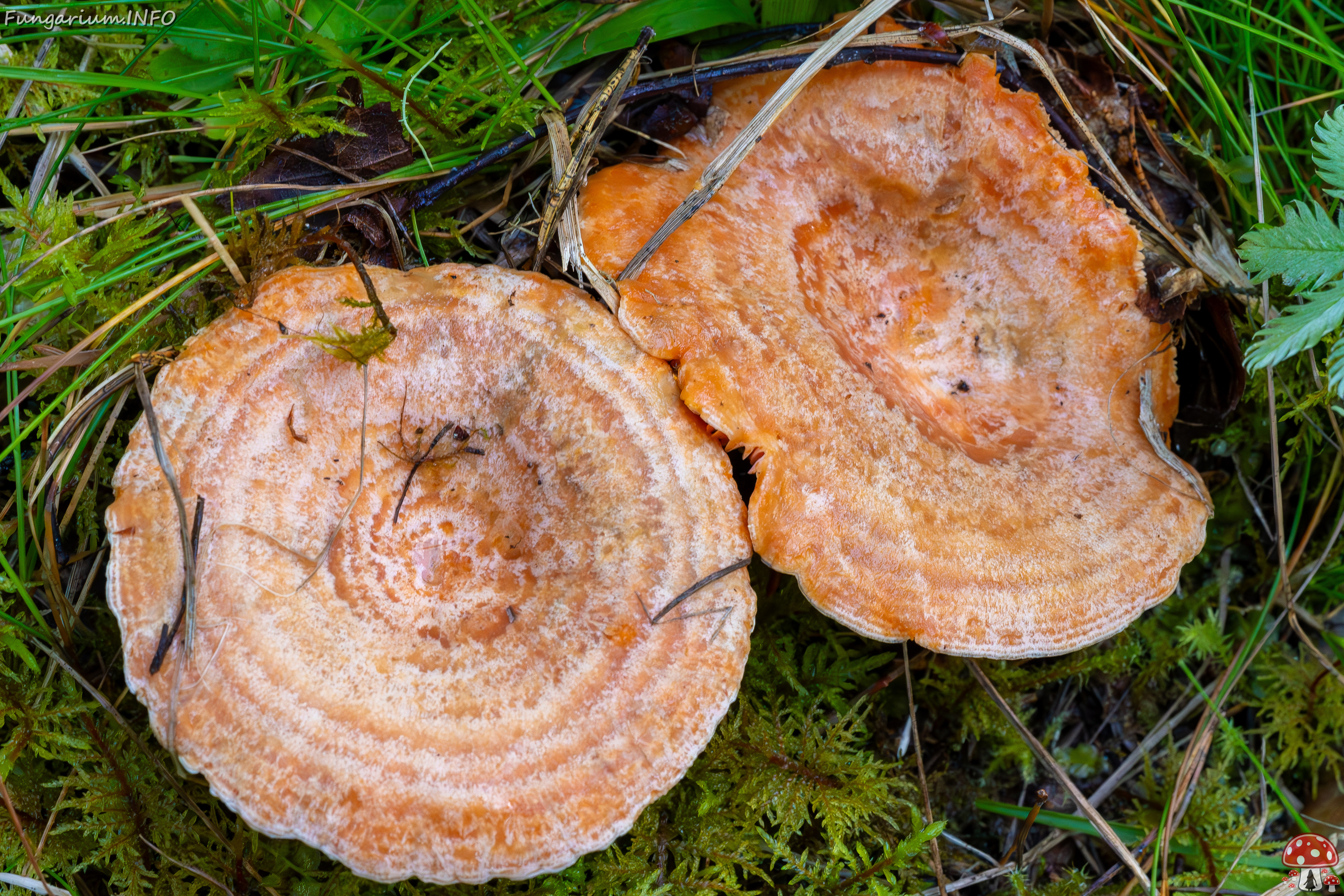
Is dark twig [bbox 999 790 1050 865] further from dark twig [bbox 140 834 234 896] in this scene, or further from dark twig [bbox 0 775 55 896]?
dark twig [bbox 0 775 55 896]

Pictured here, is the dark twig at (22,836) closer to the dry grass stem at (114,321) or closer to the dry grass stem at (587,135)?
the dry grass stem at (114,321)

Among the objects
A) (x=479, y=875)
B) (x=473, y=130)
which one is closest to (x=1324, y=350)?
(x=473, y=130)

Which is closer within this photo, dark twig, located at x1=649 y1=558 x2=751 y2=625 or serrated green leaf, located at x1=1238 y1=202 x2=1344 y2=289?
dark twig, located at x1=649 y1=558 x2=751 y2=625

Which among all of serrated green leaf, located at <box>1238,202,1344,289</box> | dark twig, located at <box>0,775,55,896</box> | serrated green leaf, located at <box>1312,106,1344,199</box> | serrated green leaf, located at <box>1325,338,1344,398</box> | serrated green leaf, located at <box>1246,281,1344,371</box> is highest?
serrated green leaf, located at <box>1312,106,1344,199</box>

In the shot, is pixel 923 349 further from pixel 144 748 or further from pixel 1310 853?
pixel 144 748

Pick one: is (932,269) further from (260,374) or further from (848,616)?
(260,374)

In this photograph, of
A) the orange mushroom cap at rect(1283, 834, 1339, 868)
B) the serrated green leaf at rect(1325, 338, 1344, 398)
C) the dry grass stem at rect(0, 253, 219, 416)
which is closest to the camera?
the serrated green leaf at rect(1325, 338, 1344, 398)

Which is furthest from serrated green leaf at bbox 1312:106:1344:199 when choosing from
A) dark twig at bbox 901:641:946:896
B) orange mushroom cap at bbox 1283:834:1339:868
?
orange mushroom cap at bbox 1283:834:1339:868
